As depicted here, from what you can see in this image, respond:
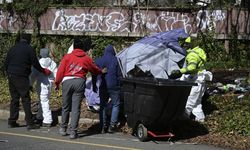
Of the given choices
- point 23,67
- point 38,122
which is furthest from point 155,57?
point 38,122

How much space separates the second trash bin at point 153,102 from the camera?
9.46 m

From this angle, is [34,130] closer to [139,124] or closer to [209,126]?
[139,124]

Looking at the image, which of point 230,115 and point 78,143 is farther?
point 230,115

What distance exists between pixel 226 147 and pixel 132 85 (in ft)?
6.77

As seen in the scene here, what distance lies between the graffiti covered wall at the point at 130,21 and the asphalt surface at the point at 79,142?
849cm

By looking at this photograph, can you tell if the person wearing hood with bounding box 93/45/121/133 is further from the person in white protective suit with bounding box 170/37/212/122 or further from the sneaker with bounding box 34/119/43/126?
the sneaker with bounding box 34/119/43/126

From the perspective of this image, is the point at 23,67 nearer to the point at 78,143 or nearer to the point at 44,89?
the point at 44,89

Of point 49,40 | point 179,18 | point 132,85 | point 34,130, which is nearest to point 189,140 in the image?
point 132,85

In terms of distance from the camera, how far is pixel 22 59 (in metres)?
11.0

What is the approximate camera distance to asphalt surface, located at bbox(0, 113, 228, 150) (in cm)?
945

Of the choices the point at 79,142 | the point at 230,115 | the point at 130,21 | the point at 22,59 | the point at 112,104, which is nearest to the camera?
the point at 79,142

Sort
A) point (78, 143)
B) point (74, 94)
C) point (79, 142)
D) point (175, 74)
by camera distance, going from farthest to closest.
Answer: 1. point (175, 74)
2. point (74, 94)
3. point (79, 142)
4. point (78, 143)

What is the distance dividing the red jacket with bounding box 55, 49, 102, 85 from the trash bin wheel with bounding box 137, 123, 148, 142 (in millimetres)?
1426

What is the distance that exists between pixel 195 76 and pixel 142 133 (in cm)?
203
